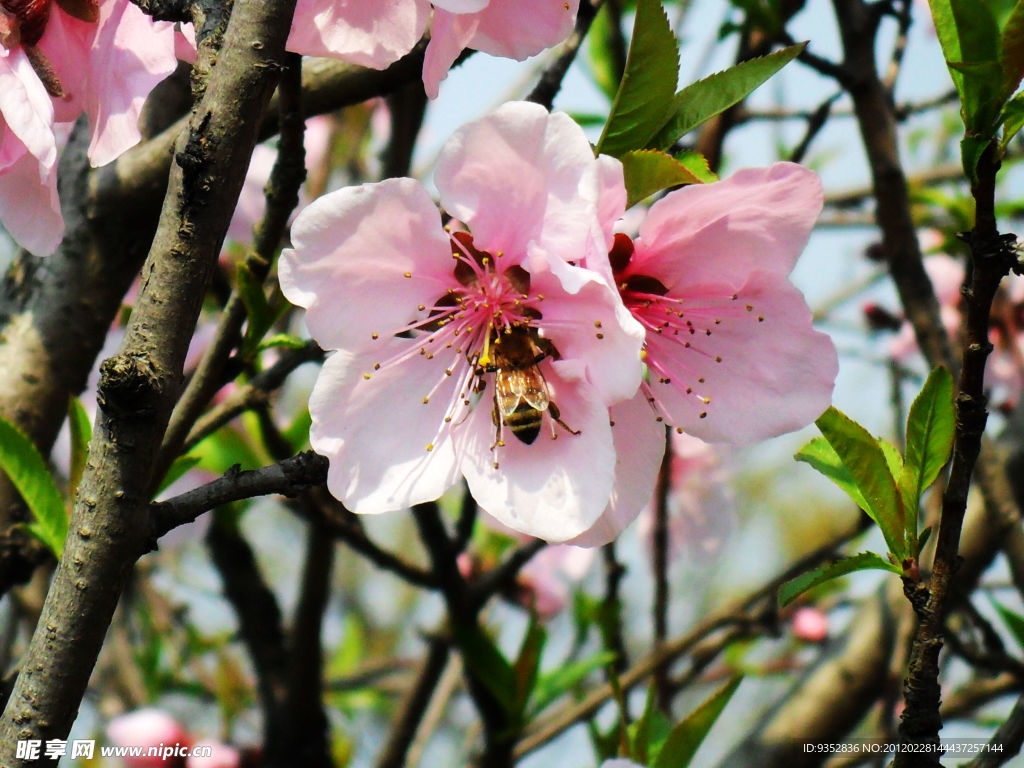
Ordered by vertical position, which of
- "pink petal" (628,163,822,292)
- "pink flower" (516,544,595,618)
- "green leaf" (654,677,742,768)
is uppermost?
"pink flower" (516,544,595,618)

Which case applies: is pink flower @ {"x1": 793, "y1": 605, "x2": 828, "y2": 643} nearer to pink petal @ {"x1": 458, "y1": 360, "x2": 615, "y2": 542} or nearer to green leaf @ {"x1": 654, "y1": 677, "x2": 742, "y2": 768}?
green leaf @ {"x1": 654, "y1": 677, "x2": 742, "y2": 768}

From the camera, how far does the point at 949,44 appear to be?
3.01 ft

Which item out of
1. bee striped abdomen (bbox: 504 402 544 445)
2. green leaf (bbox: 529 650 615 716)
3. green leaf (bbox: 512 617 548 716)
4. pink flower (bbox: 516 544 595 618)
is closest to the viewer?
bee striped abdomen (bbox: 504 402 544 445)

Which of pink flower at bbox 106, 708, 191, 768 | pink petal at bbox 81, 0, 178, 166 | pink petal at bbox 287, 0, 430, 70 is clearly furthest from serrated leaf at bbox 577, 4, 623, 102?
pink flower at bbox 106, 708, 191, 768

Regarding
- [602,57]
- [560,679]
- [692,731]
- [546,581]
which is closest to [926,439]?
[692,731]

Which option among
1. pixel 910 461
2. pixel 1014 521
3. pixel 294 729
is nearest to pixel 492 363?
pixel 910 461

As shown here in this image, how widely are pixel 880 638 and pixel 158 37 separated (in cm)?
175

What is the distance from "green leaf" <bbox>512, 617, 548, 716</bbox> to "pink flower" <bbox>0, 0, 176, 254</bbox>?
1214 mm

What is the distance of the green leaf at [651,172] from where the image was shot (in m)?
0.92

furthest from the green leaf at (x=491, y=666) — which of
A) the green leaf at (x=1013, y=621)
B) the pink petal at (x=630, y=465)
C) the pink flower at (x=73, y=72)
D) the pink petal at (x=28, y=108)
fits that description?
the pink petal at (x=28, y=108)

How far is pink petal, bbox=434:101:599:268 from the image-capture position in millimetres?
930

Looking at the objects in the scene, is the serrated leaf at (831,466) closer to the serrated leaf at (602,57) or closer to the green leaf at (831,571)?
the green leaf at (831,571)

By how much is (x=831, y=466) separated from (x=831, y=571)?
5.8 inches

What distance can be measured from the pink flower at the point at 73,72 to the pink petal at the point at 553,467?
19.1 inches
